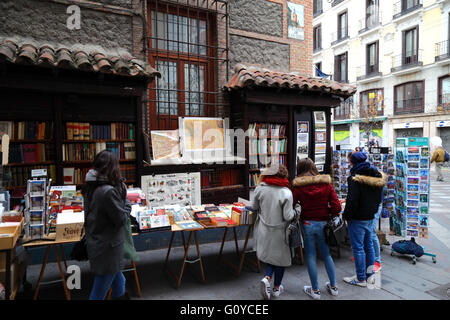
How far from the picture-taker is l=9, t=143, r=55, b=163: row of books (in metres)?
4.91

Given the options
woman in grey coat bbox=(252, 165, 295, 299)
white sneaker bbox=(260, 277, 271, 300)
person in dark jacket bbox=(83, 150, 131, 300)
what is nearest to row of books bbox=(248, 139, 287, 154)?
woman in grey coat bbox=(252, 165, 295, 299)

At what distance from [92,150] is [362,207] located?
4580 mm

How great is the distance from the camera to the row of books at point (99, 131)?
5.27 m

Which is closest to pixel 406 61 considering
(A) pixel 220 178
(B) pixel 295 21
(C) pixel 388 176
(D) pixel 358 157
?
(B) pixel 295 21

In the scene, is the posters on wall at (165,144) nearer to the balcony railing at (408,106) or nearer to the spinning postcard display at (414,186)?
the spinning postcard display at (414,186)

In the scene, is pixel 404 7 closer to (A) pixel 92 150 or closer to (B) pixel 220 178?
(B) pixel 220 178

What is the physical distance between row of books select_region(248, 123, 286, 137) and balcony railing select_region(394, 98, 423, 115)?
751 inches

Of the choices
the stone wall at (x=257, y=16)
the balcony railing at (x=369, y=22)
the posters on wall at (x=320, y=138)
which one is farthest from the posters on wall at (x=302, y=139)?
the balcony railing at (x=369, y=22)

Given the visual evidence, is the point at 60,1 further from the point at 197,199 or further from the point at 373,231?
the point at 373,231

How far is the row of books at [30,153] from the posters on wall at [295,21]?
245 inches

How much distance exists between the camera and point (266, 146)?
6984 mm

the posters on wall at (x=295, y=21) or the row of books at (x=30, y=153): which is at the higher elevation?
the posters on wall at (x=295, y=21)

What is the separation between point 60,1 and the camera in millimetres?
5402
